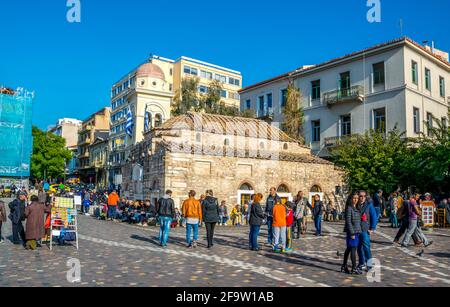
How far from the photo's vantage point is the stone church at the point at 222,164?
2258 centimetres

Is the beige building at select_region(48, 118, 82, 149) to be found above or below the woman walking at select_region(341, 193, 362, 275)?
above

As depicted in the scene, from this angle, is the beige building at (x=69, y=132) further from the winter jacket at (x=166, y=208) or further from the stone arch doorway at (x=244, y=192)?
the winter jacket at (x=166, y=208)

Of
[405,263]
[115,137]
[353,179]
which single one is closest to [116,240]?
[405,263]

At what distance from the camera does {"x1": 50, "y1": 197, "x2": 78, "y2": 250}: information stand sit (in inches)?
484

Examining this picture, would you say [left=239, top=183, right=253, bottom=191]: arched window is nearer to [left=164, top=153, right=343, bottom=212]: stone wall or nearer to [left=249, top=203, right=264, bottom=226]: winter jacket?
[left=164, top=153, right=343, bottom=212]: stone wall

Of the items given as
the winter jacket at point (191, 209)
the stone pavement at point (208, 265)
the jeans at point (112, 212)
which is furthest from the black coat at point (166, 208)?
the jeans at point (112, 212)

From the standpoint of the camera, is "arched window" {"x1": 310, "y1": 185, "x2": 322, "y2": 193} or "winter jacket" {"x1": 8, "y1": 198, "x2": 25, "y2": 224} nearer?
"winter jacket" {"x1": 8, "y1": 198, "x2": 25, "y2": 224}

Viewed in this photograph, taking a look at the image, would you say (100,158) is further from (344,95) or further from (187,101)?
(344,95)

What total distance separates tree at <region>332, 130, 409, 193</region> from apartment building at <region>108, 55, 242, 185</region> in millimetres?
23912

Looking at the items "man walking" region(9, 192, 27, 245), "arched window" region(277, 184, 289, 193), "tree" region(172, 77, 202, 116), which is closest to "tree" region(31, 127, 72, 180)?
"tree" region(172, 77, 202, 116)

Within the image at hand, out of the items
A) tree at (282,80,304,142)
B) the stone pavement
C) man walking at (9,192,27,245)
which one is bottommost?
the stone pavement

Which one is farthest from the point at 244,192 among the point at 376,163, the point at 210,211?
the point at 210,211

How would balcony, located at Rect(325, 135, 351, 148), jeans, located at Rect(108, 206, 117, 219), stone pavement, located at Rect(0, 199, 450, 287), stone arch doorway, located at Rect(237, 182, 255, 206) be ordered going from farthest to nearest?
balcony, located at Rect(325, 135, 351, 148)
stone arch doorway, located at Rect(237, 182, 255, 206)
jeans, located at Rect(108, 206, 117, 219)
stone pavement, located at Rect(0, 199, 450, 287)

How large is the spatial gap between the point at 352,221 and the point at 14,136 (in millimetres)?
44591
